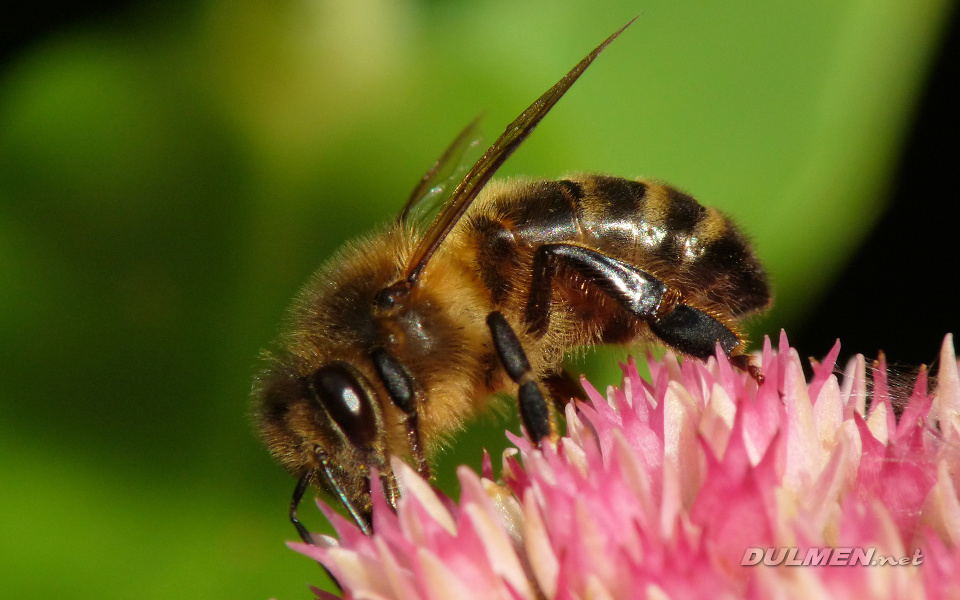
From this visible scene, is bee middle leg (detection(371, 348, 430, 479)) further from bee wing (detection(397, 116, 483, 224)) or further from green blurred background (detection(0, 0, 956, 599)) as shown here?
green blurred background (detection(0, 0, 956, 599))

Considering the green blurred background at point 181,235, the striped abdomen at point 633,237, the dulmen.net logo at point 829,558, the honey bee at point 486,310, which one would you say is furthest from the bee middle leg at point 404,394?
the green blurred background at point 181,235

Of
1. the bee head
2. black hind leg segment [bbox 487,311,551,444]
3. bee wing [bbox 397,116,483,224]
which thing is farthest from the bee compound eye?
bee wing [bbox 397,116,483,224]

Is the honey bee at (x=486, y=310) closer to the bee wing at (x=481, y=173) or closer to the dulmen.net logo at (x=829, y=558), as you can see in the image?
the bee wing at (x=481, y=173)

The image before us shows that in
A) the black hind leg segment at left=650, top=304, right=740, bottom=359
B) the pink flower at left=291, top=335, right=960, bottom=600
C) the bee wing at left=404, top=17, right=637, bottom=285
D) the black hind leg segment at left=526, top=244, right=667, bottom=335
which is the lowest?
the pink flower at left=291, top=335, right=960, bottom=600

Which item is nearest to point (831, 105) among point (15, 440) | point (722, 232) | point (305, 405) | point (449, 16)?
point (449, 16)

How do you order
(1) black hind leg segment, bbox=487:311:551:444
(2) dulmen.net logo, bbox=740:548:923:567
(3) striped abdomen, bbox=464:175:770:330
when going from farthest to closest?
(3) striped abdomen, bbox=464:175:770:330, (1) black hind leg segment, bbox=487:311:551:444, (2) dulmen.net logo, bbox=740:548:923:567

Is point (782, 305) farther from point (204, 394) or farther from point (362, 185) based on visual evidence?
point (204, 394)
